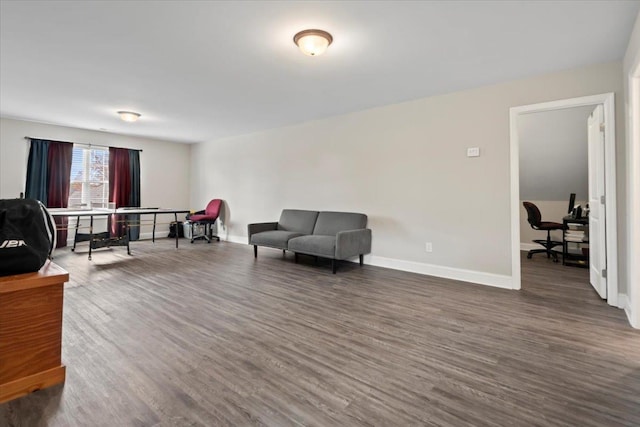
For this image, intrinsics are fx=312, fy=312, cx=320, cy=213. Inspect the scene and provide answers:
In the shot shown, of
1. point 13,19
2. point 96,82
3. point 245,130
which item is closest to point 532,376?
point 13,19

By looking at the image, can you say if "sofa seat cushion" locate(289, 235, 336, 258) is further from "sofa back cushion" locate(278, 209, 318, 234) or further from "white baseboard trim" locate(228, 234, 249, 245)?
"white baseboard trim" locate(228, 234, 249, 245)

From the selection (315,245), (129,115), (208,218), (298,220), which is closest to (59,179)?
(129,115)

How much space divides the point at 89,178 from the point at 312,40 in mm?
6323

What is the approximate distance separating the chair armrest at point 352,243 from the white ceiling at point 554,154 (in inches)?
118

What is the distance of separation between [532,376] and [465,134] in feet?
9.47

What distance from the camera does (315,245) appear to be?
169 inches

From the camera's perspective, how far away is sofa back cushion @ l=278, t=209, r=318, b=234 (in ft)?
17.2

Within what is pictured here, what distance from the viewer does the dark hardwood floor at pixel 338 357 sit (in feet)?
4.82

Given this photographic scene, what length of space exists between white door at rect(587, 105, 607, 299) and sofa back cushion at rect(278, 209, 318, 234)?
3557mm

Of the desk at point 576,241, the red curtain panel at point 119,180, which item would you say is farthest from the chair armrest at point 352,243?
the red curtain panel at point 119,180

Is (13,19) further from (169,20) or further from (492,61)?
(492,61)

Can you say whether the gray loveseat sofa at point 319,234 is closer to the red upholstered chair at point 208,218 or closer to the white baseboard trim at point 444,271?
the white baseboard trim at point 444,271

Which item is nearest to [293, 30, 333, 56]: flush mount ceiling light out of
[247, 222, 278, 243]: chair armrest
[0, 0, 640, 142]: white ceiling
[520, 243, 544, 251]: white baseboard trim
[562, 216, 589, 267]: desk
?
[0, 0, 640, 142]: white ceiling

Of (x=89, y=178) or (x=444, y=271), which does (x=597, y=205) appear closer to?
(x=444, y=271)
